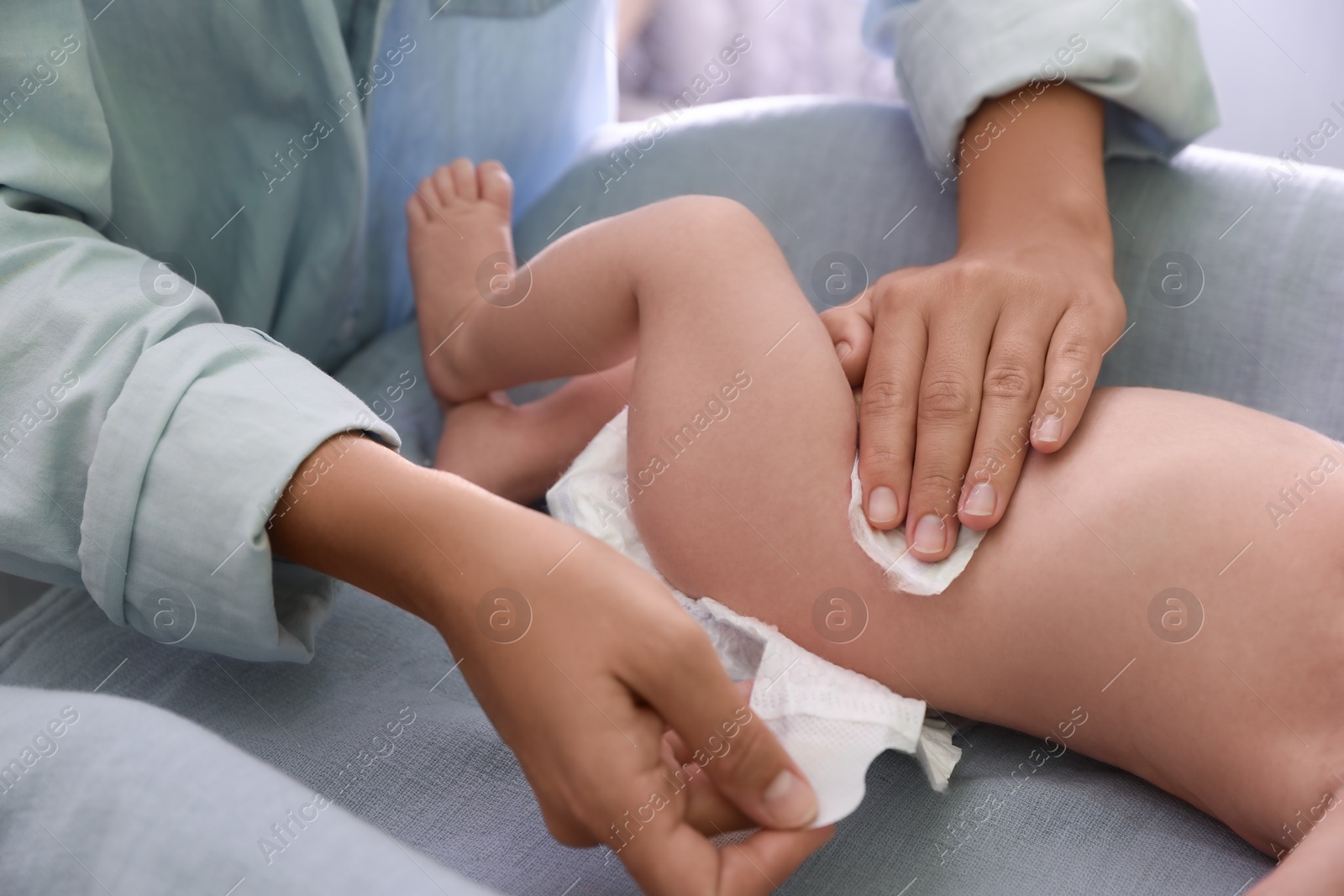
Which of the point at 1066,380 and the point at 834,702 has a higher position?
the point at 1066,380

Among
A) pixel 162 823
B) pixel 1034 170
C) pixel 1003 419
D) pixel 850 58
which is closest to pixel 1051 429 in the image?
pixel 1003 419

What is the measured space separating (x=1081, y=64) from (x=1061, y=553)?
40cm

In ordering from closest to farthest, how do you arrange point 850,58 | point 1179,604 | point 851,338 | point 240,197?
point 1179,604
point 851,338
point 240,197
point 850,58

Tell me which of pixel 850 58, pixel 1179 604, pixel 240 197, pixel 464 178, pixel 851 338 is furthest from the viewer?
pixel 850 58

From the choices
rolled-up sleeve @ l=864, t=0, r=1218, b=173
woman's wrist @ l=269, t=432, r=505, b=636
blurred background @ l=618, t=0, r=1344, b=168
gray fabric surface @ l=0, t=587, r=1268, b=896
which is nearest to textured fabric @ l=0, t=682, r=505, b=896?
gray fabric surface @ l=0, t=587, r=1268, b=896

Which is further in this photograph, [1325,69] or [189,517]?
[1325,69]

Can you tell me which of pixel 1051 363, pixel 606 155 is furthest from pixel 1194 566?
pixel 606 155

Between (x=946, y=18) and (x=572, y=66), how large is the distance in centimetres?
40

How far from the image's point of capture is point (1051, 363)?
603mm

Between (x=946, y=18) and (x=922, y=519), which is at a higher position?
(x=946, y=18)

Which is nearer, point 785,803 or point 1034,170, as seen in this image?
point 785,803

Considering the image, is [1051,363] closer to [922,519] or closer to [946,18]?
[922,519]

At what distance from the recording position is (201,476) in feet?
1.68

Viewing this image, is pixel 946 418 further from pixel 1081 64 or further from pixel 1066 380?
pixel 1081 64
